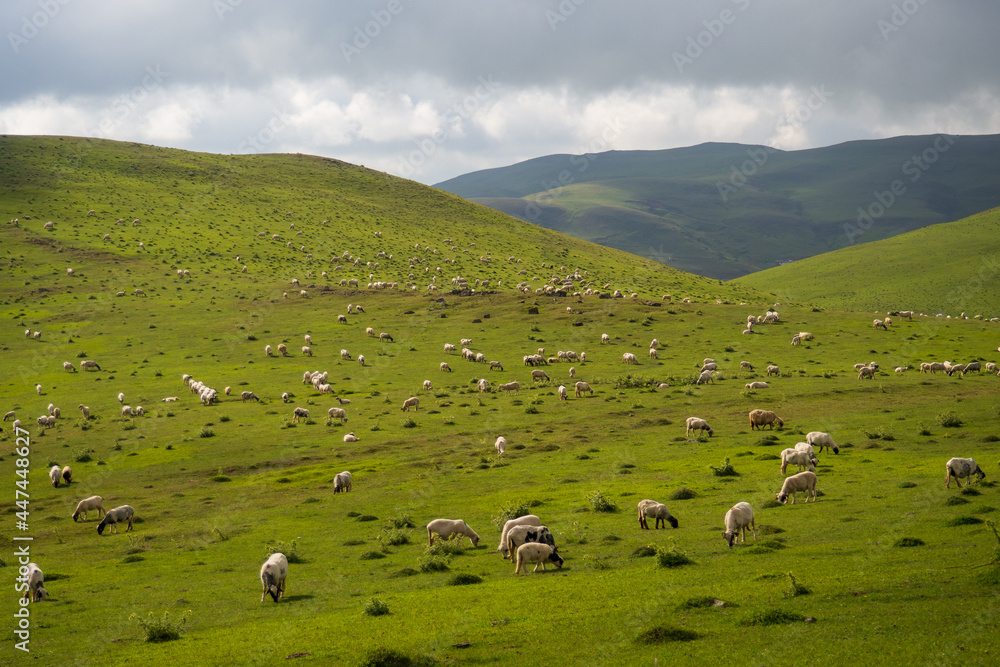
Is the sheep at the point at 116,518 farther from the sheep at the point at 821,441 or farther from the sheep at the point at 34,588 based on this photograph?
the sheep at the point at 821,441

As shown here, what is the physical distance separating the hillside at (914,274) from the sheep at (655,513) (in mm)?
130513

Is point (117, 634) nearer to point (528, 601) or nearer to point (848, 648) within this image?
point (528, 601)

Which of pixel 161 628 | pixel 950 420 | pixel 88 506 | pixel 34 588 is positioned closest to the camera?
pixel 161 628

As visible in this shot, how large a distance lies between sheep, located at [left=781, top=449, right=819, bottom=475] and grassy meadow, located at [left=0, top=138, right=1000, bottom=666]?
0.70m

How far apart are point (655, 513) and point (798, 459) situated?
8.89m

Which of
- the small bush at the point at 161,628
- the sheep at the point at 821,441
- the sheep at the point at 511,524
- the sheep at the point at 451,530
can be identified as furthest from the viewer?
the sheep at the point at 821,441

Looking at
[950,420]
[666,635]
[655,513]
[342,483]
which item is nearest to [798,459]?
[655,513]

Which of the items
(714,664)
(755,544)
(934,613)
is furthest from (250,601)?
(934,613)

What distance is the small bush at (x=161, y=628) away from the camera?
16797 mm

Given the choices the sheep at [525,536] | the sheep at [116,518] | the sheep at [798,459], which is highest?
the sheep at [798,459]

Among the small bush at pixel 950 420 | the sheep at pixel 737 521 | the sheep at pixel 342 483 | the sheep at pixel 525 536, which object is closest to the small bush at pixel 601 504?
the sheep at pixel 525 536

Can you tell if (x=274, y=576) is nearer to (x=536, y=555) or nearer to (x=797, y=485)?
(x=536, y=555)

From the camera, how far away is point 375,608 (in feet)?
56.6

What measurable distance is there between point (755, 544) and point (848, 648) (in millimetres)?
7283
